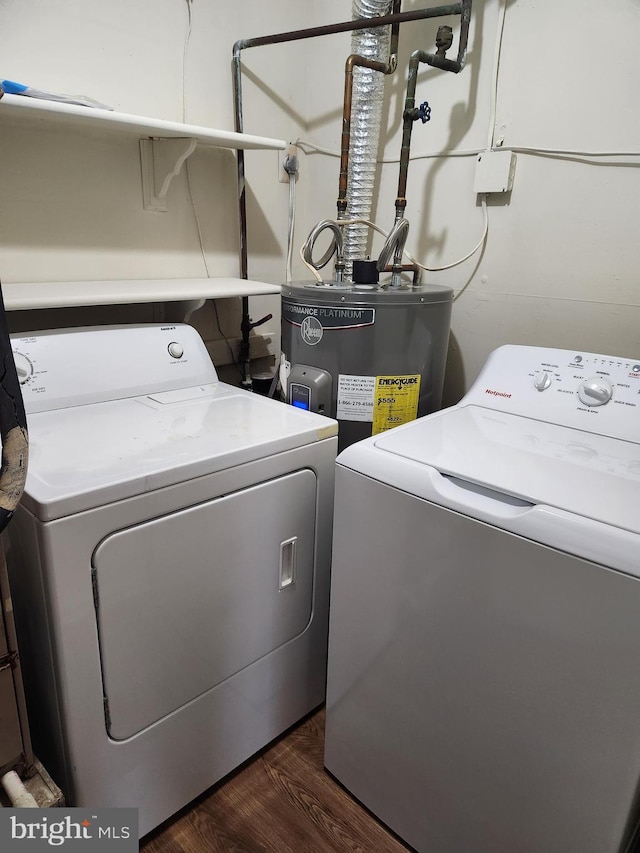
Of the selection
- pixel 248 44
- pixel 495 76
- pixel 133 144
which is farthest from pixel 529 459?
pixel 248 44

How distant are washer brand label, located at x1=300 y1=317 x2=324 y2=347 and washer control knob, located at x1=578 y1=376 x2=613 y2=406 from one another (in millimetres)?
613

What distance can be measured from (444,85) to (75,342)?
1.24 m

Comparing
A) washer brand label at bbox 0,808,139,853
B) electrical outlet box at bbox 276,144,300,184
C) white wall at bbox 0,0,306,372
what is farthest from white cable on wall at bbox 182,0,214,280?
washer brand label at bbox 0,808,139,853

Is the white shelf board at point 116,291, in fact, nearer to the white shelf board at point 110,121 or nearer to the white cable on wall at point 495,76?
the white shelf board at point 110,121

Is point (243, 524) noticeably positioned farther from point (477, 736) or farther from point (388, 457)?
point (477, 736)

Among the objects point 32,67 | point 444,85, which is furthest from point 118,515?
point 444,85

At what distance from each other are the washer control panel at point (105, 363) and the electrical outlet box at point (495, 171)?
0.90 m

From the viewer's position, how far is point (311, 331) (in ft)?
4.60

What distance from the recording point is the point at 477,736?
37.7 inches

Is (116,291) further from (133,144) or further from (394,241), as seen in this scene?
(394,241)

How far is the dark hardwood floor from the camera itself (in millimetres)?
1170

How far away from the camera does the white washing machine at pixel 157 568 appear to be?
3.07 ft

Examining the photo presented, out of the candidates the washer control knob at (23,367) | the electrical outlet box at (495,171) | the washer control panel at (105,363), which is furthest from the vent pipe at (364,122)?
the washer control knob at (23,367)

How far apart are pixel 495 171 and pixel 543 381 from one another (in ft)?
2.08
